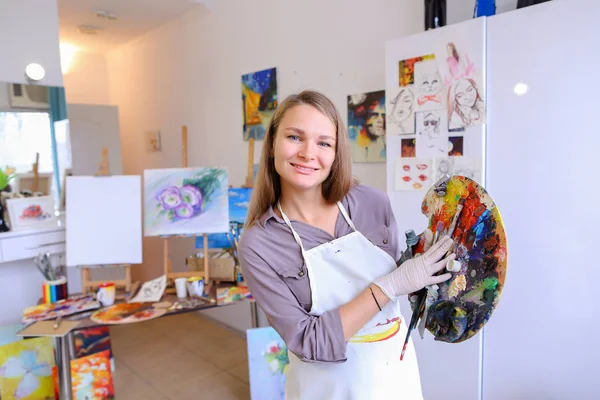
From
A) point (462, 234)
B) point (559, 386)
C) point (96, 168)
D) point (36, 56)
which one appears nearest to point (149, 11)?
point (36, 56)

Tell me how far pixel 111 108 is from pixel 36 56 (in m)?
1.53

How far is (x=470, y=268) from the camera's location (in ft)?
3.12

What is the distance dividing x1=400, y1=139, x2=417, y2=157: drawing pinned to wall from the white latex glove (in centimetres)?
83

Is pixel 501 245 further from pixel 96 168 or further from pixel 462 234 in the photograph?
pixel 96 168

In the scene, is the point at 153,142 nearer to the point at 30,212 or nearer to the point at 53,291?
the point at 30,212

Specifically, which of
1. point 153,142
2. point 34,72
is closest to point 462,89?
point 34,72

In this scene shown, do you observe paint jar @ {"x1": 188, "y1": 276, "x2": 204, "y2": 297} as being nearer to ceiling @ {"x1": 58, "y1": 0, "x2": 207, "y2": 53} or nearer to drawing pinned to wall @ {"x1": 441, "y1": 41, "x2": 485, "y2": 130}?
drawing pinned to wall @ {"x1": 441, "y1": 41, "x2": 485, "y2": 130}

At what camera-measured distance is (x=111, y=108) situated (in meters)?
4.20

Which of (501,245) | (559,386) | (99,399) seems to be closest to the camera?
(501,245)

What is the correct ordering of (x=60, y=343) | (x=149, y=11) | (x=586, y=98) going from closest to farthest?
(x=586, y=98) → (x=60, y=343) → (x=149, y=11)

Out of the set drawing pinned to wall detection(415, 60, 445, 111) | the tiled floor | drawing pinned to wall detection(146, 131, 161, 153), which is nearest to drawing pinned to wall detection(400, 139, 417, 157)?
drawing pinned to wall detection(415, 60, 445, 111)

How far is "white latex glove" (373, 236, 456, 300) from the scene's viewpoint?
96 cm

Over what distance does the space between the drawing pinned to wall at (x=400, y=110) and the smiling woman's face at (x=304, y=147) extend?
0.78 m

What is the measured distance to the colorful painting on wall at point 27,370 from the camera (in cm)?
227
